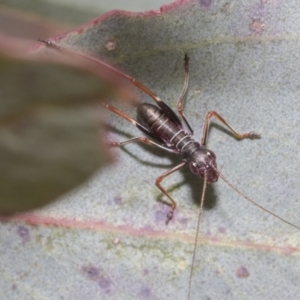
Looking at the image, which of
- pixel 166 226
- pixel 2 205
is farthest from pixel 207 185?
pixel 2 205

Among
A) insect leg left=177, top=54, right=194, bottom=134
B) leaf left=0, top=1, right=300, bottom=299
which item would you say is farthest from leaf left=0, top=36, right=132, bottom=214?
insect leg left=177, top=54, right=194, bottom=134

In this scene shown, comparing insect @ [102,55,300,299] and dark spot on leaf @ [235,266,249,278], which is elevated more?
insect @ [102,55,300,299]

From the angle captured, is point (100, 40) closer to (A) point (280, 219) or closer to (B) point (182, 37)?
(B) point (182, 37)

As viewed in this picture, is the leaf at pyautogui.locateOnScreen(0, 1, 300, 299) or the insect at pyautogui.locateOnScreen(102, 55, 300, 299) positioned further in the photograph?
the insect at pyautogui.locateOnScreen(102, 55, 300, 299)

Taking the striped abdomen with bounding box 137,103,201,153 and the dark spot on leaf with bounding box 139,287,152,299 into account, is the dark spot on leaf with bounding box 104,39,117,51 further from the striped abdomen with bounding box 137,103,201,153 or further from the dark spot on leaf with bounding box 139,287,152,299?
the dark spot on leaf with bounding box 139,287,152,299

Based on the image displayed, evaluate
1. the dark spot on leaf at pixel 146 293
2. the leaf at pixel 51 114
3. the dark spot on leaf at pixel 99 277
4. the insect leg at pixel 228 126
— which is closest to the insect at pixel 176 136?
the insect leg at pixel 228 126

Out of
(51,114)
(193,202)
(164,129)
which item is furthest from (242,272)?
(51,114)
